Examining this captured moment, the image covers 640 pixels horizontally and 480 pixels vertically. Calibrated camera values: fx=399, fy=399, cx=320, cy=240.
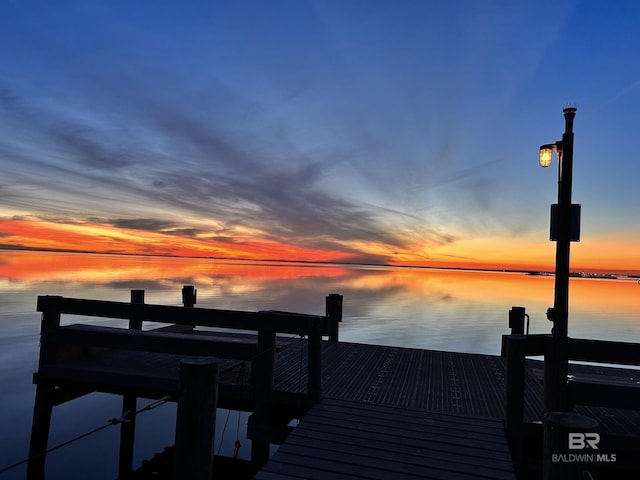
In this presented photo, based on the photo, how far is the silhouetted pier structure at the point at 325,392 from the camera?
5234 mm

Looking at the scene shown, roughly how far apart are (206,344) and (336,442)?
301 centimetres

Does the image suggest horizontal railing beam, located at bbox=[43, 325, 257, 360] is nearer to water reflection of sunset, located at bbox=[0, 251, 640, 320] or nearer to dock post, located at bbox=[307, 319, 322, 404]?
dock post, located at bbox=[307, 319, 322, 404]

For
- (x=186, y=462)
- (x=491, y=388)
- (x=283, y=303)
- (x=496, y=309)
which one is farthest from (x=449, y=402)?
(x=496, y=309)

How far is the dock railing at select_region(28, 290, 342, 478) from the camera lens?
22.1ft

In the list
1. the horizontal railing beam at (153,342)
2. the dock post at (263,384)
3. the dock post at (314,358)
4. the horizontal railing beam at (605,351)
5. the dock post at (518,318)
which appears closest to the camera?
the horizontal railing beam at (605,351)

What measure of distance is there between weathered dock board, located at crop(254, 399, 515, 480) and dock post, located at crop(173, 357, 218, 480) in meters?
1.19

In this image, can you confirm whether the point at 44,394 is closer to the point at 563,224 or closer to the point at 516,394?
the point at 516,394

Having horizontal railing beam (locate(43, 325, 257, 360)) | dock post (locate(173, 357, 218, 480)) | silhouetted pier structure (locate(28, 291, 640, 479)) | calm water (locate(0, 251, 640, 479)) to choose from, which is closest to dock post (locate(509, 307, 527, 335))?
silhouetted pier structure (locate(28, 291, 640, 479))

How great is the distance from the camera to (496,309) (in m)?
43.9

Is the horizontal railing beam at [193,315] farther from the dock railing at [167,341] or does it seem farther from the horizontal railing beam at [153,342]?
the horizontal railing beam at [153,342]

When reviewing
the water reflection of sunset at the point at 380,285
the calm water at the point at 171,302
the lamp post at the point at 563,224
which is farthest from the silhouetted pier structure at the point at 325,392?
the water reflection of sunset at the point at 380,285

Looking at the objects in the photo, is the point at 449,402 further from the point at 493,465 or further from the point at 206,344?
the point at 206,344

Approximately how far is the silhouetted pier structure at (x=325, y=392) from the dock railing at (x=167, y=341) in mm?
20

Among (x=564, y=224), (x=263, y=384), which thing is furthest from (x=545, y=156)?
(x=263, y=384)
